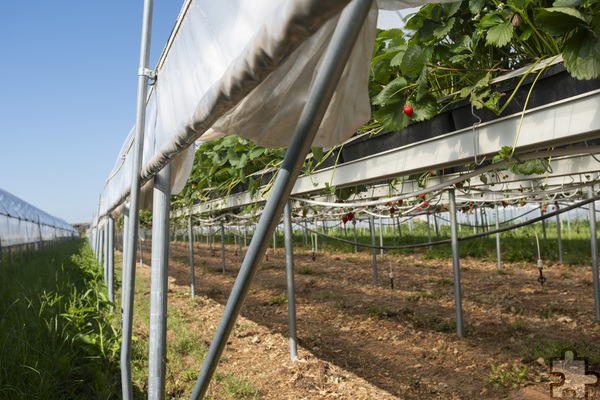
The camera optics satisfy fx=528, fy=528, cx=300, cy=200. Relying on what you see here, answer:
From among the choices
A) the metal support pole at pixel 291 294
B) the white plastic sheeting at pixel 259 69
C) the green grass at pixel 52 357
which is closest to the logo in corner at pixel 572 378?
the metal support pole at pixel 291 294

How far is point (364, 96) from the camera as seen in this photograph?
1140 millimetres

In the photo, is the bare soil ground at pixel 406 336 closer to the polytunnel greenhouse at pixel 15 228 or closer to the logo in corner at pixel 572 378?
the logo in corner at pixel 572 378

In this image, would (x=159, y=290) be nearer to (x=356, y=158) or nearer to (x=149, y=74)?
(x=149, y=74)

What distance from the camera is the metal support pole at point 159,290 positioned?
173 centimetres

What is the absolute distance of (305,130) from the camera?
795mm

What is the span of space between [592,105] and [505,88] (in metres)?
0.42

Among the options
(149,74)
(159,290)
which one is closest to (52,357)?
(159,290)

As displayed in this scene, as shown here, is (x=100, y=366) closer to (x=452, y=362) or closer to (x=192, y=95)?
(x=452, y=362)

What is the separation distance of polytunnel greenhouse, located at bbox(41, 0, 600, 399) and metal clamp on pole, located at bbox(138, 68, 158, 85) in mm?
11

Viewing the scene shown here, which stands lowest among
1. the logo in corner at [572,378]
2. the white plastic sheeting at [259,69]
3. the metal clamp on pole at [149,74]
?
the logo in corner at [572,378]

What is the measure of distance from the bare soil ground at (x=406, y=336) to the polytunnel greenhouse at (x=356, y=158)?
2 cm

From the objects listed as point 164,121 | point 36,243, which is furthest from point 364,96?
point 36,243

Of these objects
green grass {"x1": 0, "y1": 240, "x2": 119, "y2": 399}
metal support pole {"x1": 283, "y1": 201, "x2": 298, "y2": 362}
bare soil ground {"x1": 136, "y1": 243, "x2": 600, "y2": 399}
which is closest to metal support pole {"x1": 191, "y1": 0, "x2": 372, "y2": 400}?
green grass {"x1": 0, "y1": 240, "x2": 119, "y2": 399}

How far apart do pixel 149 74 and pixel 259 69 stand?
122 centimetres
